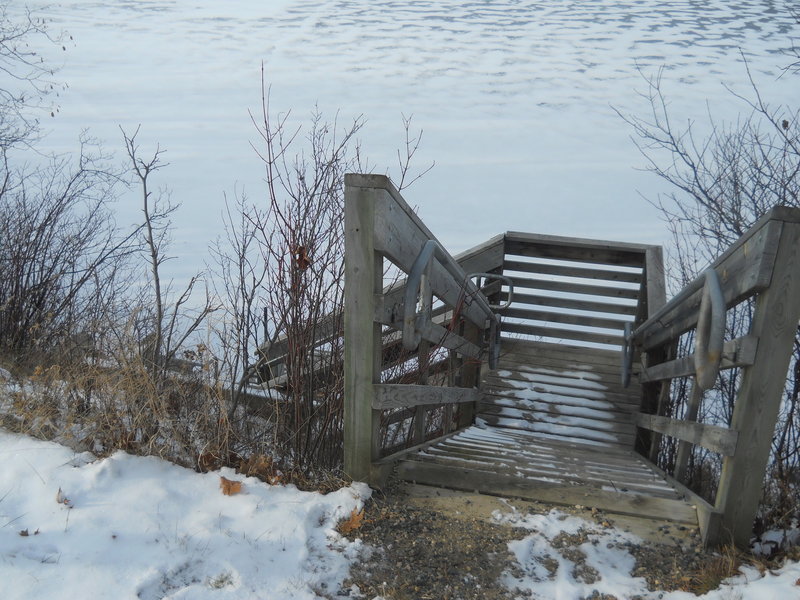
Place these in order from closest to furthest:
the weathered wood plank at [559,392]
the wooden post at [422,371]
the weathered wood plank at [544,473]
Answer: the weathered wood plank at [544,473] → the wooden post at [422,371] → the weathered wood plank at [559,392]

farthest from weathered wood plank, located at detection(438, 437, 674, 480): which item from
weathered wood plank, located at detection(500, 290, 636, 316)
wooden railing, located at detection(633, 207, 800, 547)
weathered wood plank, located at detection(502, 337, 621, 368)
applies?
weathered wood plank, located at detection(500, 290, 636, 316)

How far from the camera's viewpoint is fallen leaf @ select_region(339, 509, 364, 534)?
2846 mm

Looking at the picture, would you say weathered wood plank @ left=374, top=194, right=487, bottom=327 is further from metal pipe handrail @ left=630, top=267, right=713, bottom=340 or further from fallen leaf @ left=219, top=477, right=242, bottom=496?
metal pipe handrail @ left=630, top=267, right=713, bottom=340

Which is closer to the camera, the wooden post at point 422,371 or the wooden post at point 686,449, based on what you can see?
the wooden post at point 686,449

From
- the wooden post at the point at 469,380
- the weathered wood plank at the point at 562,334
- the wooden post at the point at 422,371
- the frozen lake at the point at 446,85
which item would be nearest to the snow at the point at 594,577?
the wooden post at the point at 422,371

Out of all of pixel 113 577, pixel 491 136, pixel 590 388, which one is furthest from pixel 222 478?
pixel 491 136

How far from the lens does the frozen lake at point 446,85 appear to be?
27.0m

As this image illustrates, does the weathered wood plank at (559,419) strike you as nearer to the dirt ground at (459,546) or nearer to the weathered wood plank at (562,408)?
the weathered wood plank at (562,408)

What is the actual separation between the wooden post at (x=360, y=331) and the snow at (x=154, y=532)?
186 millimetres

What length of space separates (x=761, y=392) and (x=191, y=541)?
7.62ft

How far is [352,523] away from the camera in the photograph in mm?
2861

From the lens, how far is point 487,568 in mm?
2717

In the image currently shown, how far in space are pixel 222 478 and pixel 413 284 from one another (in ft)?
3.83

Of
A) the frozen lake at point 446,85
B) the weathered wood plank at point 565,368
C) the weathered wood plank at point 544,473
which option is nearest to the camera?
the weathered wood plank at point 544,473
